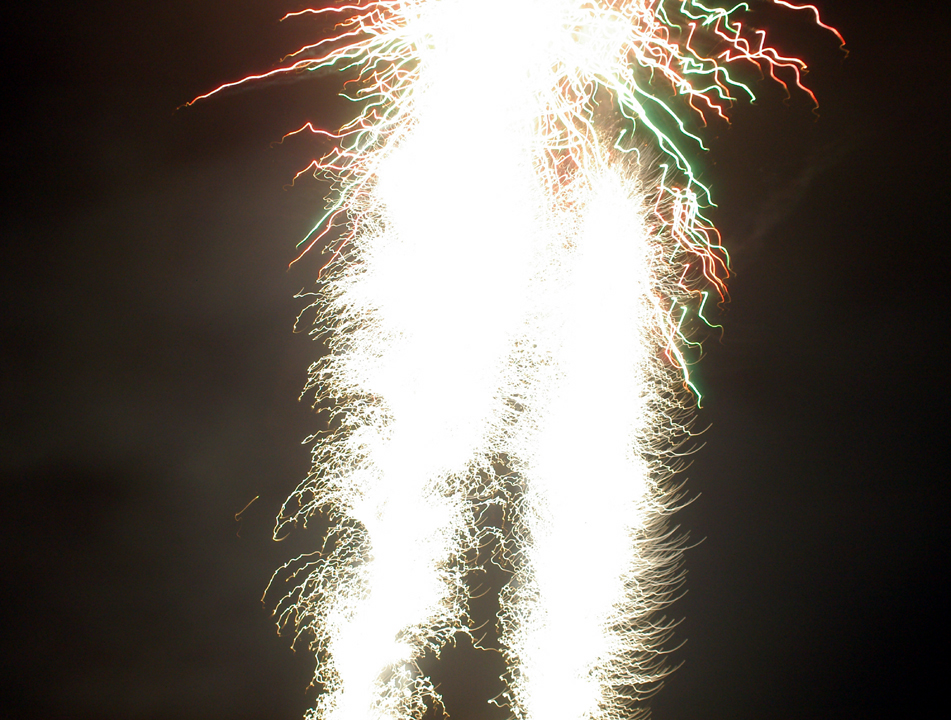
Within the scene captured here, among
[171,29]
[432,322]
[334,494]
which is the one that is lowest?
[334,494]

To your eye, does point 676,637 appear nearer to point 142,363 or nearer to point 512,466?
point 512,466

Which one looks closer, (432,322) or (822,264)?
(432,322)

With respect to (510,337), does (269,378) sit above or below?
above

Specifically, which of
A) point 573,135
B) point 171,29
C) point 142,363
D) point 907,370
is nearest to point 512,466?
point 573,135
